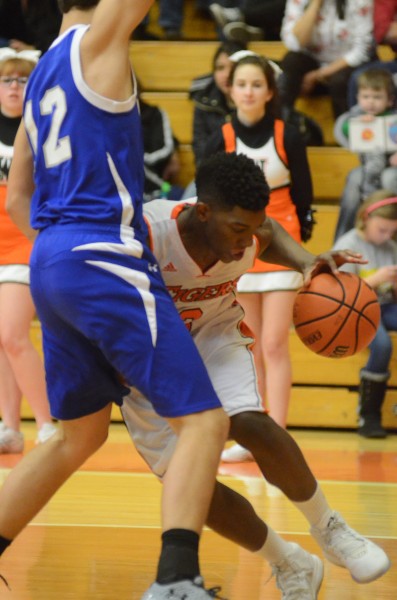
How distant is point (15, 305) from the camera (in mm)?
6156

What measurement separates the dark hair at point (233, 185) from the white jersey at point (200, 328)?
201mm

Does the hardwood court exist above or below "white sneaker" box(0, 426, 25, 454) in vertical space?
above

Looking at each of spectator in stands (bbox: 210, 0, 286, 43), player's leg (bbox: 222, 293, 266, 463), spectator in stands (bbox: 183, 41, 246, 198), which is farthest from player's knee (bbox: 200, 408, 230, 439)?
spectator in stands (bbox: 210, 0, 286, 43)

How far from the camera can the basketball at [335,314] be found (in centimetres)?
384

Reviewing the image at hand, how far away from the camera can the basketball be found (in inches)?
151

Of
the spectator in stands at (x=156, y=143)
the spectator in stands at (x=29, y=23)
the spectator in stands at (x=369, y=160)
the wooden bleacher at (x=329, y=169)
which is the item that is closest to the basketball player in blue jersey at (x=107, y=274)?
the spectator in stands at (x=369, y=160)

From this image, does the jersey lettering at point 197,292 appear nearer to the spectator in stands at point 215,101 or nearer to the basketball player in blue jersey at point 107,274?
the basketball player in blue jersey at point 107,274

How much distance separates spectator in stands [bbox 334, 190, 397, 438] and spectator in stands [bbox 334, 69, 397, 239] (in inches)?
18.6

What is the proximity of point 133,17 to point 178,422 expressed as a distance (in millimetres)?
1118

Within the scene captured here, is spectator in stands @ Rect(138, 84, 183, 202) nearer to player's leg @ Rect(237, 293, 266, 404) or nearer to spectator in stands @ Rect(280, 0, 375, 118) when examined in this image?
spectator in stands @ Rect(280, 0, 375, 118)

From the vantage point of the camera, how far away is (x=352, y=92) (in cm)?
820

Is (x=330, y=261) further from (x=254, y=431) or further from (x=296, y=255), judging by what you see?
(x=254, y=431)

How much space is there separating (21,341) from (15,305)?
20 centimetres

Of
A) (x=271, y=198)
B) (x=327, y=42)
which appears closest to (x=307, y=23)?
(x=327, y=42)
